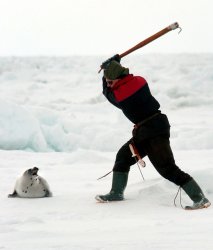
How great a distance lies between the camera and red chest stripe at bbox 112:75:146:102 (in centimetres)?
330

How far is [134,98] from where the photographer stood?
130 inches

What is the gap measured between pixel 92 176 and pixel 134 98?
1935 millimetres

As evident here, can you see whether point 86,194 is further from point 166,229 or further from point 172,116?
point 172,116

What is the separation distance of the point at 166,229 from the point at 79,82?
1743 cm

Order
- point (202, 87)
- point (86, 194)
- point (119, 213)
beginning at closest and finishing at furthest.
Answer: point (119, 213) < point (86, 194) < point (202, 87)

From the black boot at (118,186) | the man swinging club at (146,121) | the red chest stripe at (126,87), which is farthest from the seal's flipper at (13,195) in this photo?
the red chest stripe at (126,87)

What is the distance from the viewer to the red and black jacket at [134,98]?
10.8ft

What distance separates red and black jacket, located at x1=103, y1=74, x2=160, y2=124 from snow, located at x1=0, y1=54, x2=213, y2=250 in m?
0.56

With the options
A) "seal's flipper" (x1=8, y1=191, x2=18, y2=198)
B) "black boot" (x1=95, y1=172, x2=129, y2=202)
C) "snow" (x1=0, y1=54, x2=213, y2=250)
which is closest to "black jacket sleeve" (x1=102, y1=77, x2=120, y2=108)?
"black boot" (x1=95, y1=172, x2=129, y2=202)

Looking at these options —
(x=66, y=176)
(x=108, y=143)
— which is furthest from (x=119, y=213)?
(x=108, y=143)

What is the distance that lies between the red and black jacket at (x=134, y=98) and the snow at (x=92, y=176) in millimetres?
556

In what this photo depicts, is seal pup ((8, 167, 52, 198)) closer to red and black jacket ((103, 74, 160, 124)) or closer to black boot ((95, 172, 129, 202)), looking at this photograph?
black boot ((95, 172, 129, 202))

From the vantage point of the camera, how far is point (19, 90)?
17625mm

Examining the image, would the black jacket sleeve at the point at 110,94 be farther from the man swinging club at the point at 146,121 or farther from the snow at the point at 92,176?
the snow at the point at 92,176
